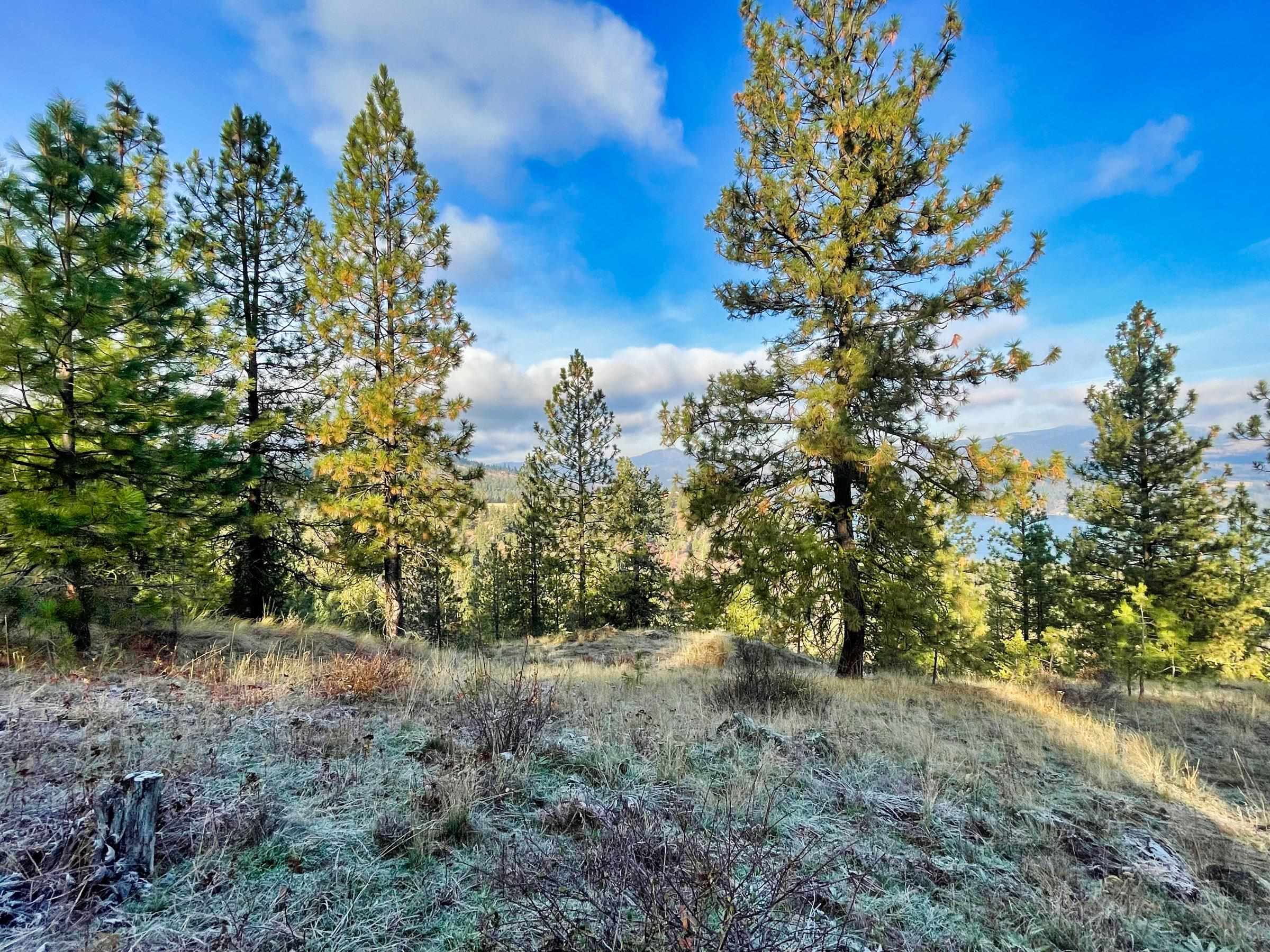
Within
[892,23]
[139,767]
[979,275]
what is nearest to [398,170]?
[892,23]

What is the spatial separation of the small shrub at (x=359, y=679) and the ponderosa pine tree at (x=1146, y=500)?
1973cm

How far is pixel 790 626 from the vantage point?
8969mm

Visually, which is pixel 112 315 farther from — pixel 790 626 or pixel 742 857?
pixel 790 626

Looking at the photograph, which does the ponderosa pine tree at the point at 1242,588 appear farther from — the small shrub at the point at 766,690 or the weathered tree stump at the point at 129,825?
the weathered tree stump at the point at 129,825

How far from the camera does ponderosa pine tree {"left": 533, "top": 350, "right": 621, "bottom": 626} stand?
2370cm

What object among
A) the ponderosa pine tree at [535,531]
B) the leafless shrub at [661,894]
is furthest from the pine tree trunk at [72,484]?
the ponderosa pine tree at [535,531]

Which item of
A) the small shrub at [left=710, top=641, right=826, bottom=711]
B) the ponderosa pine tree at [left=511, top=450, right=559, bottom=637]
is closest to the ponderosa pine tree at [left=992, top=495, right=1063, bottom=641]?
the small shrub at [left=710, top=641, right=826, bottom=711]

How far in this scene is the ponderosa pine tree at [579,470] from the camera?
23.7 metres

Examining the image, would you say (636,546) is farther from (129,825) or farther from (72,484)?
(129,825)

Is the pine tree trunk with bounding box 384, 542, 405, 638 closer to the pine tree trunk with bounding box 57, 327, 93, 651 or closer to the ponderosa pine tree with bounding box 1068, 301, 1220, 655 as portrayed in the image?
the pine tree trunk with bounding box 57, 327, 93, 651

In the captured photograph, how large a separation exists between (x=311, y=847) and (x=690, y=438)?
816 cm

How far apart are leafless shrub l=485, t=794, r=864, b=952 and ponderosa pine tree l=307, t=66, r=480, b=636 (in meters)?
10.8

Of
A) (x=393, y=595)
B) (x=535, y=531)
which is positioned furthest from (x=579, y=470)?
Answer: (x=393, y=595)

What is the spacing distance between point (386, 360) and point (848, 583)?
11267mm
